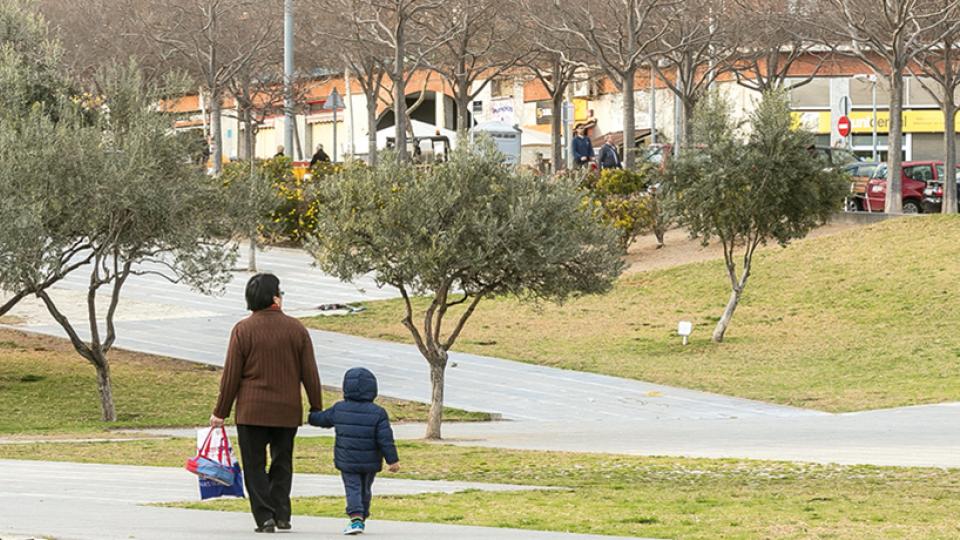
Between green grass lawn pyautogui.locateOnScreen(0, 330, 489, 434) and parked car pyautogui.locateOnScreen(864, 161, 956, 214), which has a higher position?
parked car pyautogui.locateOnScreen(864, 161, 956, 214)

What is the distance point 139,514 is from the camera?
1012 centimetres

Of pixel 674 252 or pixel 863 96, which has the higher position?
pixel 863 96

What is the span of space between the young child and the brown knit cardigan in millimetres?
224

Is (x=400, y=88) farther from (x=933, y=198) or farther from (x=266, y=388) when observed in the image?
(x=266, y=388)

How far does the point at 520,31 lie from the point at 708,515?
44.3 metres

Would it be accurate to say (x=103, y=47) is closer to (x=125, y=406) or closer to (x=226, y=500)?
(x=125, y=406)

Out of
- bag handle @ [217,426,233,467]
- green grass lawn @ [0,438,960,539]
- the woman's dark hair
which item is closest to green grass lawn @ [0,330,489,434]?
green grass lawn @ [0,438,960,539]

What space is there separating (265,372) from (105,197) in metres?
12.1

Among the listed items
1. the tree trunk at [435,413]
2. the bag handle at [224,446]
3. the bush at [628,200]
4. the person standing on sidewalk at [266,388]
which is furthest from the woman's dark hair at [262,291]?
the bush at [628,200]

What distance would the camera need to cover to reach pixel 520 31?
5428cm

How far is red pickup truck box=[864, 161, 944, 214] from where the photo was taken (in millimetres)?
44875

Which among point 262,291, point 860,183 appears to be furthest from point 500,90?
point 262,291

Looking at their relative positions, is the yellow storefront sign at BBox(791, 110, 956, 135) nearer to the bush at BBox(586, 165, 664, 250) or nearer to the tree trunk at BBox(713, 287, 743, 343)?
the bush at BBox(586, 165, 664, 250)

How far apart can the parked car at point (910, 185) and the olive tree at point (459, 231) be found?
25.0m
